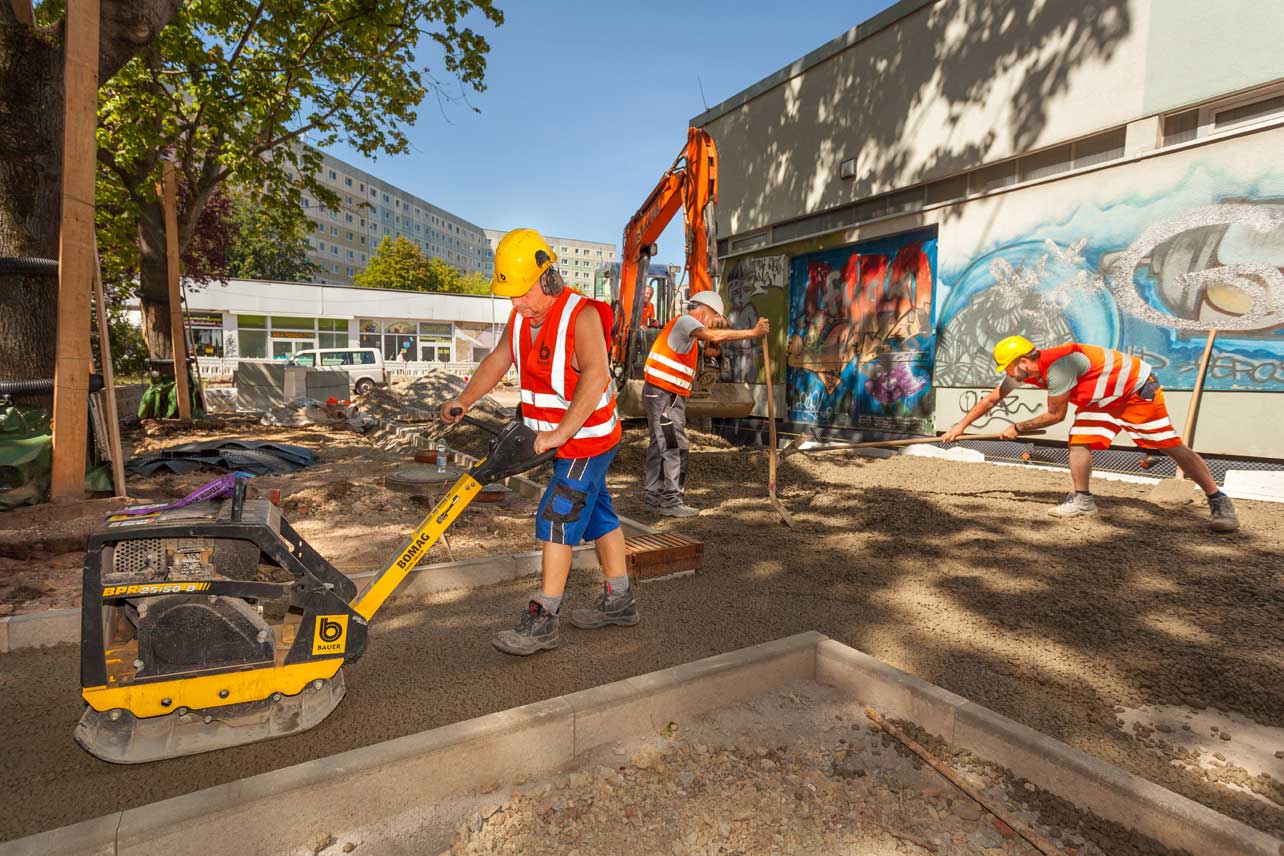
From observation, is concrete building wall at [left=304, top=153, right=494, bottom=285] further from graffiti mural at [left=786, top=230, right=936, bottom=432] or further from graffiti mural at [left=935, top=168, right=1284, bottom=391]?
graffiti mural at [left=935, top=168, right=1284, bottom=391]

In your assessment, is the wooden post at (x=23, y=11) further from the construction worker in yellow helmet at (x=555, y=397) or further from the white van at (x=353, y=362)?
the white van at (x=353, y=362)

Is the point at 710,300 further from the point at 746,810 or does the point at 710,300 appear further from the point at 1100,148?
the point at 1100,148

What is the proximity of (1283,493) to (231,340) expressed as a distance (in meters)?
38.0

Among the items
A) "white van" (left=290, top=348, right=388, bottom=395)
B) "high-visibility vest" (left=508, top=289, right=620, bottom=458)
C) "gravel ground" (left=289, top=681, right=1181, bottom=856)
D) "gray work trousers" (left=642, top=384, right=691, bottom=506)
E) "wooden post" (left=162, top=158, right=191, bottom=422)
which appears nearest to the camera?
"gravel ground" (left=289, top=681, right=1181, bottom=856)

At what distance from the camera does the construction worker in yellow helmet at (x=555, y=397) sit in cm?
288

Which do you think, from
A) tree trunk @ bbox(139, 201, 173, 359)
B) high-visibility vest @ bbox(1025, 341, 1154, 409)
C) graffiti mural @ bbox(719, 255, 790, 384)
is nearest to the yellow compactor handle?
high-visibility vest @ bbox(1025, 341, 1154, 409)

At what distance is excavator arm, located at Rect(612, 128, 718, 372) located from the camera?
27.3 feet

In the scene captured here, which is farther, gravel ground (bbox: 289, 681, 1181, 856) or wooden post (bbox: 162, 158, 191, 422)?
wooden post (bbox: 162, 158, 191, 422)

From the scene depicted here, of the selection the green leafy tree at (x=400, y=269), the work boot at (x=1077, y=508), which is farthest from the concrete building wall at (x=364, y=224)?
the work boot at (x=1077, y=508)

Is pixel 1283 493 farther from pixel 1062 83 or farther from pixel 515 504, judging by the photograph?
pixel 515 504

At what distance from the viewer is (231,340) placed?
33.3 meters

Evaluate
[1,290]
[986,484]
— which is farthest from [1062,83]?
[1,290]

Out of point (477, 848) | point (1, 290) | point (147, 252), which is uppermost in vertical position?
point (147, 252)

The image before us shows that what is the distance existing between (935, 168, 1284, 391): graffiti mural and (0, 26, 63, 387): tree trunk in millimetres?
9217
